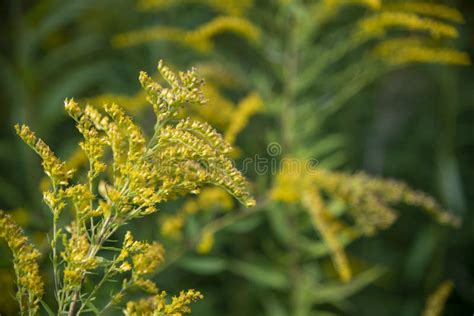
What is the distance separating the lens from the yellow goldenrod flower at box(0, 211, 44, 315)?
2.26 ft

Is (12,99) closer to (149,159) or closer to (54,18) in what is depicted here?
(54,18)

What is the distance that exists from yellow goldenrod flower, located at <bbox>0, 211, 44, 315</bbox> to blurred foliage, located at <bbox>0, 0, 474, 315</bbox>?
547 millimetres

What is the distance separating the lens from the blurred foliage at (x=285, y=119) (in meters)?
1.64

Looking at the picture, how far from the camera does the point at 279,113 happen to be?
1.71 m

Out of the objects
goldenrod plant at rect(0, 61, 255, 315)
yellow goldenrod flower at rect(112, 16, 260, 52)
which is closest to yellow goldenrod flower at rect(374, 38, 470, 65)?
yellow goldenrod flower at rect(112, 16, 260, 52)

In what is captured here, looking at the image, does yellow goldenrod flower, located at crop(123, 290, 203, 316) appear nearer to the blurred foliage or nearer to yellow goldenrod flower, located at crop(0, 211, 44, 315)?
yellow goldenrod flower, located at crop(0, 211, 44, 315)

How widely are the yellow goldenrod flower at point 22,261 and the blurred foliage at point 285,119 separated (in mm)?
547

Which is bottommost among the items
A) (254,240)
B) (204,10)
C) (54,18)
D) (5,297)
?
(5,297)

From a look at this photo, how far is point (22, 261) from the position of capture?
701mm

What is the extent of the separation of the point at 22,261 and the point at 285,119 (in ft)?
3.54

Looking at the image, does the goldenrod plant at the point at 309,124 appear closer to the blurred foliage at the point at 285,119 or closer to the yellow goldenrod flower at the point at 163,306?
the blurred foliage at the point at 285,119

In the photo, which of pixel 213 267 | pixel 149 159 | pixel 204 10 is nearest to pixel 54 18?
pixel 204 10

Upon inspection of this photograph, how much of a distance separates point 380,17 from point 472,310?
4.12 feet

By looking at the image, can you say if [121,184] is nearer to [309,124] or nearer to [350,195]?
[350,195]
